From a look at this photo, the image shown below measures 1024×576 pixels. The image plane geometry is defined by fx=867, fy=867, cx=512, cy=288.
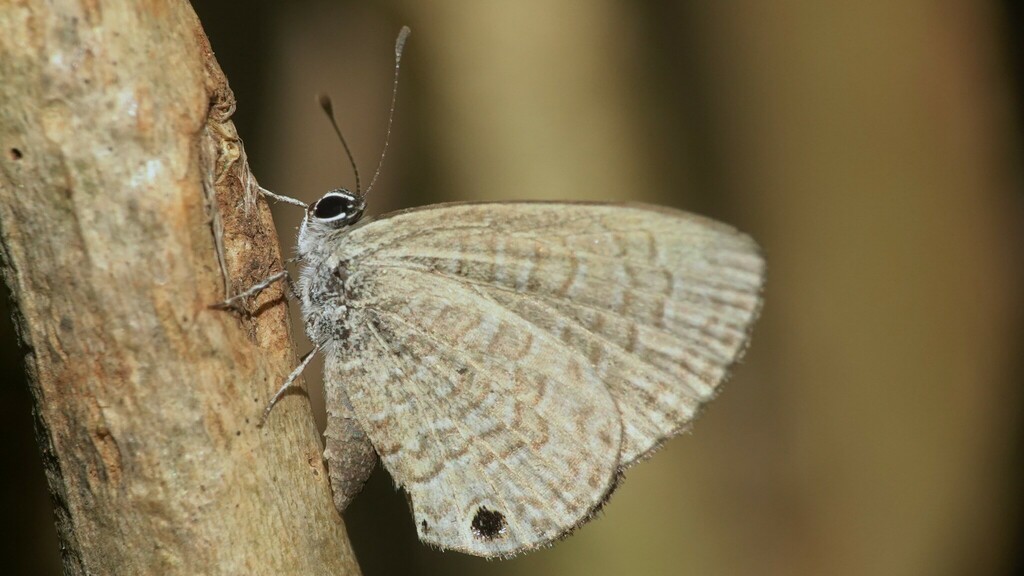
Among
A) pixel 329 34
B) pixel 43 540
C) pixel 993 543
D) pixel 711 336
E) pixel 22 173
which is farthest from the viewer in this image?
pixel 993 543

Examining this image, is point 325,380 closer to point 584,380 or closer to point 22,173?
point 584,380

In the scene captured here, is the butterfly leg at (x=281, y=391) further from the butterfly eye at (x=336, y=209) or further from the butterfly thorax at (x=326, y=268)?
the butterfly eye at (x=336, y=209)

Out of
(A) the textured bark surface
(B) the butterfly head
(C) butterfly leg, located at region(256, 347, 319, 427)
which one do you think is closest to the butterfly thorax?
(B) the butterfly head

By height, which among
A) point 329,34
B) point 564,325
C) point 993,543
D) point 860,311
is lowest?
point 993,543

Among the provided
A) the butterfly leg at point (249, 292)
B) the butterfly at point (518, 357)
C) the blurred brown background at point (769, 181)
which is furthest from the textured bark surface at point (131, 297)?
the blurred brown background at point (769, 181)

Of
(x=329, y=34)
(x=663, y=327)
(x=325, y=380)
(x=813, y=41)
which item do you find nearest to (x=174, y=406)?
(x=325, y=380)

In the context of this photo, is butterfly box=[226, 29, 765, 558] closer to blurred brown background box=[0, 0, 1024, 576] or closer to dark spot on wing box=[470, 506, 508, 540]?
dark spot on wing box=[470, 506, 508, 540]
